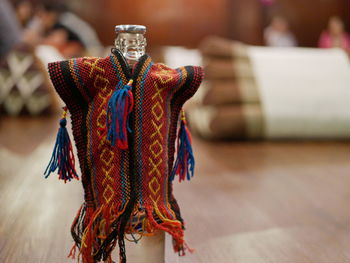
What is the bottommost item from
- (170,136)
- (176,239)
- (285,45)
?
(285,45)

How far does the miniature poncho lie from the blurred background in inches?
5.9

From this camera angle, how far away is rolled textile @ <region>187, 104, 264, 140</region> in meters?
1.43

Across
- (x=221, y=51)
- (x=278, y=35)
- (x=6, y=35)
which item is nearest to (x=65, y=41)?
(x=6, y=35)

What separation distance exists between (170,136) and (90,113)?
0.09 meters

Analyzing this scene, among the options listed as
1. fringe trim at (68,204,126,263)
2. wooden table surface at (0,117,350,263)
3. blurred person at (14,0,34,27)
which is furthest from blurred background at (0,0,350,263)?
blurred person at (14,0,34,27)

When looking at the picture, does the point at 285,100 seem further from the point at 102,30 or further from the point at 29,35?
the point at 102,30

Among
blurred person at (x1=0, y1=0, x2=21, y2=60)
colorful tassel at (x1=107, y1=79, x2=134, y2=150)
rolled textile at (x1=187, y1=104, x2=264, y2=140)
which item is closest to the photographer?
colorful tassel at (x1=107, y1=79, x2=134, y2=150)

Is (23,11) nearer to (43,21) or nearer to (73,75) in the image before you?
(43,21)

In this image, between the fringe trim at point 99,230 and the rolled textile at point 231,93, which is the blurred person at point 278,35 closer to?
the rolled textile at point 231,93

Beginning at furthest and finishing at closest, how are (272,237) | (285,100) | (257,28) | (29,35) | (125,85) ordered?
(257,28), (29,35), (285,100), (272,237), (125,85)

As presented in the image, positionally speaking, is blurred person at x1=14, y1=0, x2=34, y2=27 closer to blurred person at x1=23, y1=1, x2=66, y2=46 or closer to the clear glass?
blurred person at x1=23, y1=1, x2=66, y2=46

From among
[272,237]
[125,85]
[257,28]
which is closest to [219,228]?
[272,237]

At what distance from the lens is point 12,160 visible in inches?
46.4

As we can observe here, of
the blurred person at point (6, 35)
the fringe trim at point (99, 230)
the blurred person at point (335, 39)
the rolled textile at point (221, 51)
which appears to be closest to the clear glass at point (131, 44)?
the fringe trim at point (99, 230)
